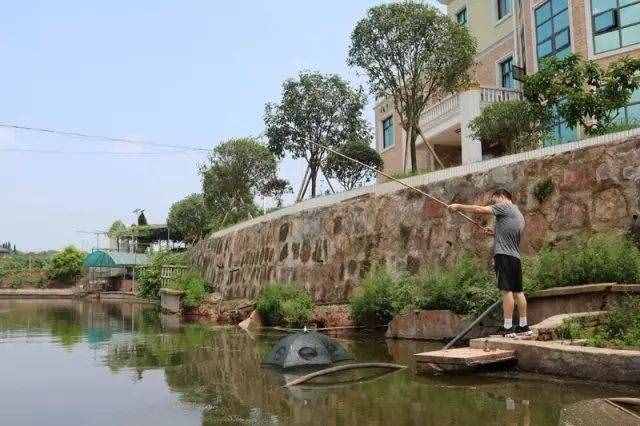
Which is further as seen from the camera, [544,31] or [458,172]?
[544,31]

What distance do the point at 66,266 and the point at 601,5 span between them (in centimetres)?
4430

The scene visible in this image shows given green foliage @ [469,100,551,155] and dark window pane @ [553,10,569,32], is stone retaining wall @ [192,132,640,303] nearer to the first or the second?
green foliage @ [469,100,551,155]

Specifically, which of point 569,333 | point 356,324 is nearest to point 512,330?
point 569,333

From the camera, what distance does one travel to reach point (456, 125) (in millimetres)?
20016

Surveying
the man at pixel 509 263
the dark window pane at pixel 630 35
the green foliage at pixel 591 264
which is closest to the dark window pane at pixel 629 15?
the dark window pane at pixel 630 35

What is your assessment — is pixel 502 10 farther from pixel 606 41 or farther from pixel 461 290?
pixel 461 290

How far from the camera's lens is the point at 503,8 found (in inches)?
879

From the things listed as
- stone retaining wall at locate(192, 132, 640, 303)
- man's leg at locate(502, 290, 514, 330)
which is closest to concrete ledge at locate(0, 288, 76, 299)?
stone retaining wall at locate(192, 132, 640, 303)

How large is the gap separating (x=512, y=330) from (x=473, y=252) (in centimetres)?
519

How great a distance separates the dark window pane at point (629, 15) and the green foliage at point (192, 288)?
657 inches

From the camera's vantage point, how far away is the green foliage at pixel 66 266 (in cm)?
4988

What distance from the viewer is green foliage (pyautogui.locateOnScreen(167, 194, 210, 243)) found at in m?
42.4

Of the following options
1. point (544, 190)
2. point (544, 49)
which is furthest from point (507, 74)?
point (544, 190)

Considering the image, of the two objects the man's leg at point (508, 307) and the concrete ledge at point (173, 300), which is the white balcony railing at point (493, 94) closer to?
the man's leg at point (508, 307)
